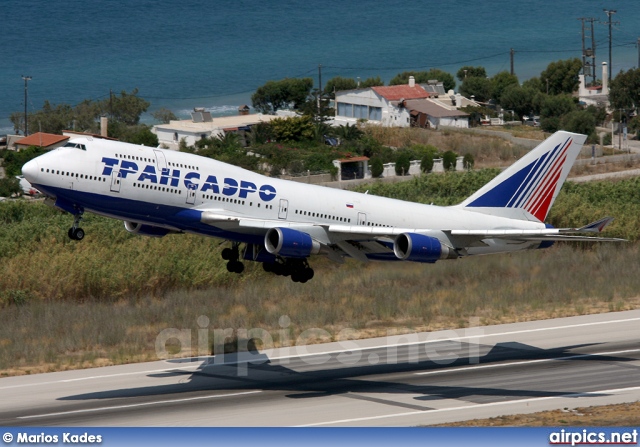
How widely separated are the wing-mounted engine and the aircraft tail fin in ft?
29.1

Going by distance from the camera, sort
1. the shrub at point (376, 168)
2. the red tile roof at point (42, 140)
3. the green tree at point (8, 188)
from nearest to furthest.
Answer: the green tree at point (8, 188) < the shrub at point (376, 168) < the red tile roof at point (42, 140)

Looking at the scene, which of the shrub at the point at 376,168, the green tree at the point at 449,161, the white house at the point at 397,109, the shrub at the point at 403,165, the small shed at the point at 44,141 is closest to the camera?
the shrub at the point at 376,168

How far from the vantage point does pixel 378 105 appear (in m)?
172

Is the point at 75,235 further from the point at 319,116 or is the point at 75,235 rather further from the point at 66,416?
the point at 319,116

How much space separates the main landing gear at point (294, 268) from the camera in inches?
1977

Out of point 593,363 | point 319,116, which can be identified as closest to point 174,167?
point 593,363

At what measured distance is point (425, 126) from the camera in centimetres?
16762

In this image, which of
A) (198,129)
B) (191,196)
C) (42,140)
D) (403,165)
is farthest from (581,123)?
(191,196)

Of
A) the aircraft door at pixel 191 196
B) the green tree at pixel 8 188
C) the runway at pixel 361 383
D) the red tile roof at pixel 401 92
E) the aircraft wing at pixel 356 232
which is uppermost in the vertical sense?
the red tile roof at pixel 401 92

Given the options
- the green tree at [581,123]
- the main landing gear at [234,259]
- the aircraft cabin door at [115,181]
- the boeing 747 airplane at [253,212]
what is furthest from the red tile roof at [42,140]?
the aircraft cabin door at [115,181]

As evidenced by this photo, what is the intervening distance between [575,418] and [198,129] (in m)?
120

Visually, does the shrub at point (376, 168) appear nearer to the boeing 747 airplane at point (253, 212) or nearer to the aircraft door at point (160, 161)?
the boeing 747 airplane at point (253, 212)

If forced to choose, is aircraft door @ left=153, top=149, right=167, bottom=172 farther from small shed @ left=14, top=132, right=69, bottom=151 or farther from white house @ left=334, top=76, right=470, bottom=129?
white house @ left=334, top=76, right=470, bottom=129

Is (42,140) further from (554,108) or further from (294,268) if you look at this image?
(294,268)
